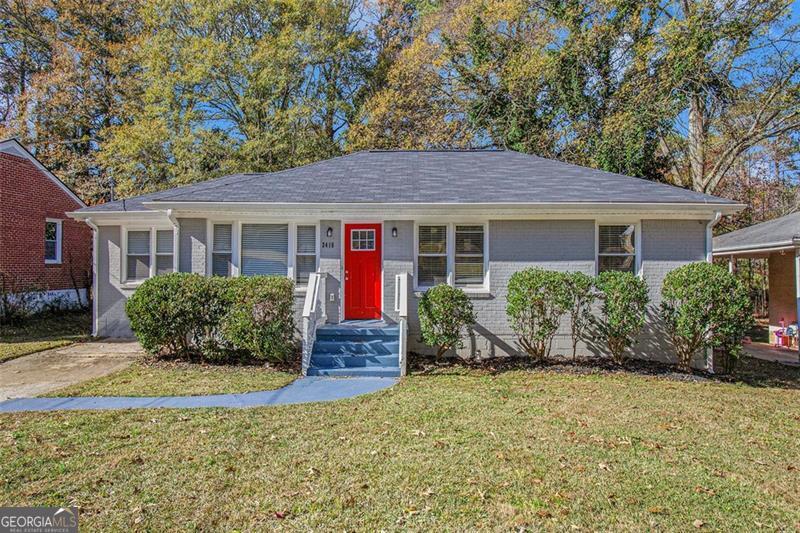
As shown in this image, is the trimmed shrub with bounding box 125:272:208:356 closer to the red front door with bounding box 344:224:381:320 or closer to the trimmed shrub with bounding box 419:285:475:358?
the red front door with bounding box 344:224:381:320

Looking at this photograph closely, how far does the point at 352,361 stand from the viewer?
799cm

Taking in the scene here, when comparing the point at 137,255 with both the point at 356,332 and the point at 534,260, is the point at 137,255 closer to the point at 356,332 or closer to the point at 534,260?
the point at 356,332

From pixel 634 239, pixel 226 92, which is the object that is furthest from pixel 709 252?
pixel 226 92

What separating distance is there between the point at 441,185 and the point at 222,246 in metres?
5.00

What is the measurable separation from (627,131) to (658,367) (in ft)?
36.0

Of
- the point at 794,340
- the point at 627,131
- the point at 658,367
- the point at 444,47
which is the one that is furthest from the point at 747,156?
the point at 658,367

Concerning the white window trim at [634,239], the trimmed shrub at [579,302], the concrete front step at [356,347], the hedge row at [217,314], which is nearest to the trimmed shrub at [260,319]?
the hedge row at [217,314]

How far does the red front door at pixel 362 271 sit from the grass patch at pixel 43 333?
7.22 metres

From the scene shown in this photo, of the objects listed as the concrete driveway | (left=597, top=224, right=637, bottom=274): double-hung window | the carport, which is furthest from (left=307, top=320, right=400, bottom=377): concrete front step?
the carport

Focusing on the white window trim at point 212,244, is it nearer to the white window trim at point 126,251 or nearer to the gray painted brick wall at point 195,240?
the gray painted brick wall at point 195,240

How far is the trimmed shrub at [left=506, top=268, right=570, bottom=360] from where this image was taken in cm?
814

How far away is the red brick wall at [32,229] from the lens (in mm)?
14156
